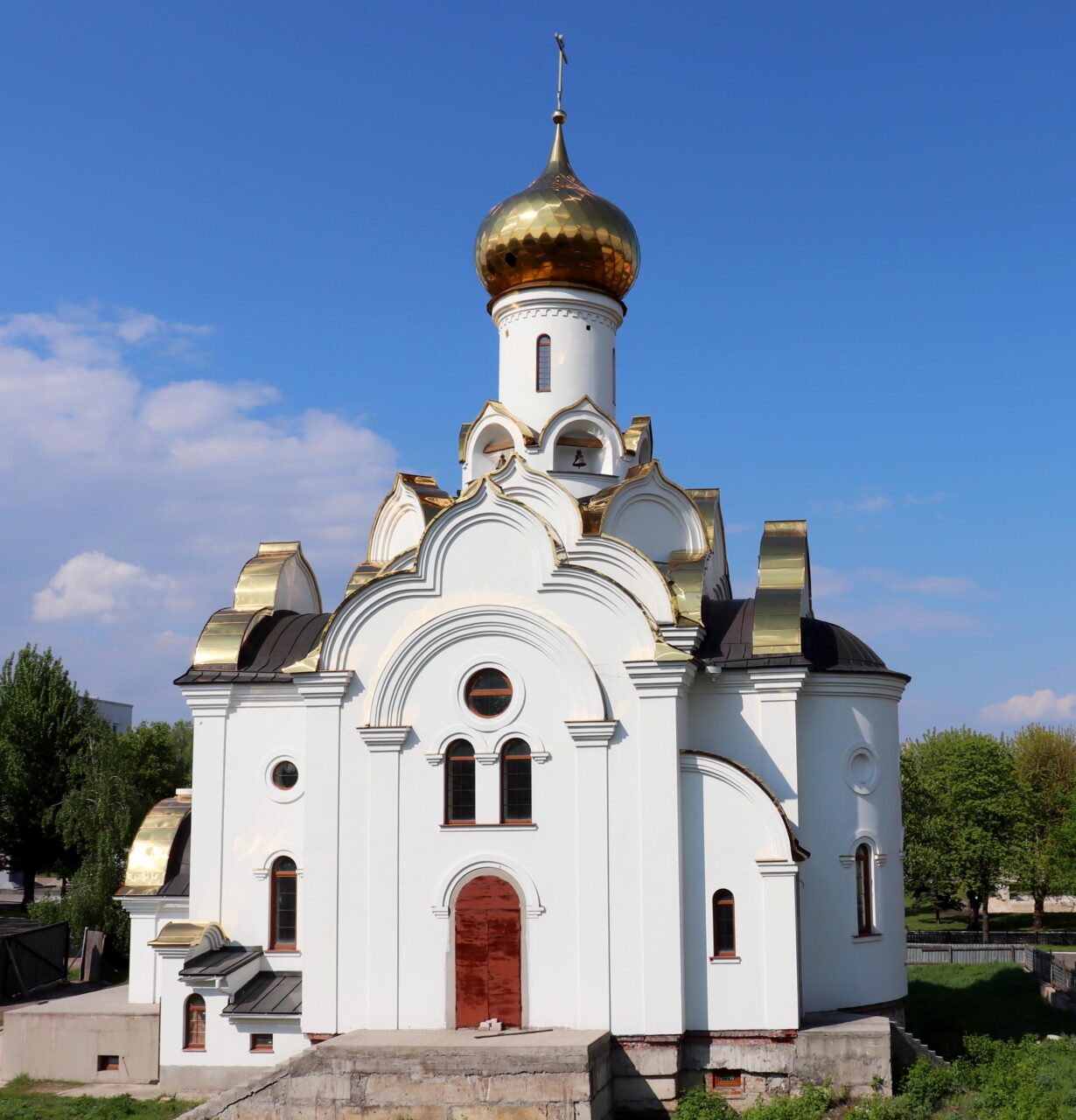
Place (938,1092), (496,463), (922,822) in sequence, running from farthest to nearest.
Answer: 1. (922,822)
2. (496,463)
3. (938,1092)

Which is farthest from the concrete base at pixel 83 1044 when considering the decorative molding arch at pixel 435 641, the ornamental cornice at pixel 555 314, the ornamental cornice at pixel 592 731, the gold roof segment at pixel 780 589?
the ornamental cornice at pixel 555 314

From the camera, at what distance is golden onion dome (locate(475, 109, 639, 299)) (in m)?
19.4

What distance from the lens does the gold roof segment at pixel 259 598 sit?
1745cm

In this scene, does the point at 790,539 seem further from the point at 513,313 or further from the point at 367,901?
the point at 367,901

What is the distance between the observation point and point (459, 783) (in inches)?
594

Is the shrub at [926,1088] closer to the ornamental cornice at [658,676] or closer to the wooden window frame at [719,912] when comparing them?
the wooden window frame at [719,912]

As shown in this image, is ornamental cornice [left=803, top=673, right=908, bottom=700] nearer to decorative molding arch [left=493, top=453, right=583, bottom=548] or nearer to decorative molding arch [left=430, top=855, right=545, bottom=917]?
decorative molding arch [left=493, top=453, right=583, bottom=548]

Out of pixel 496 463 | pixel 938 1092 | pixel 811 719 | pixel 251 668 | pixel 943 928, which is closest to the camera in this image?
pixel 938 1092

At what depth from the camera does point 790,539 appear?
55.5ft

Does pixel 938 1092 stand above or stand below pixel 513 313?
below

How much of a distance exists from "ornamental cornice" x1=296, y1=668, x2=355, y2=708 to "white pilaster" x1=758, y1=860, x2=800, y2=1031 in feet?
17.8

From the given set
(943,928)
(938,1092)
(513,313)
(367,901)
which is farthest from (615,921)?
(943,928)

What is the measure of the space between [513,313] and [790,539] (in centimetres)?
611

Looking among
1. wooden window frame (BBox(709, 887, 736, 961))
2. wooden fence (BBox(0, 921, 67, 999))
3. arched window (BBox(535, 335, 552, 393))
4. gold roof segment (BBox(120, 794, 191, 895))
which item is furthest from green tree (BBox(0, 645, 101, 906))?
wooden window frame (BBox(709, 887, 736, 961))
